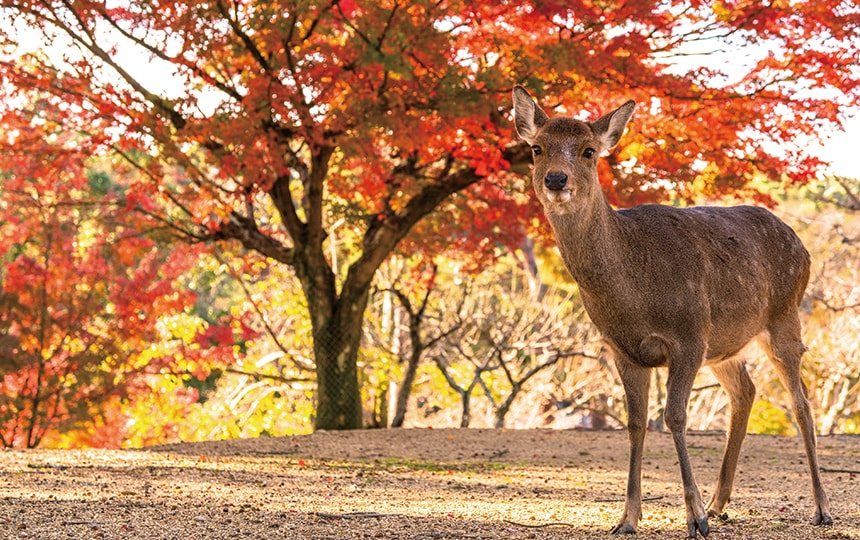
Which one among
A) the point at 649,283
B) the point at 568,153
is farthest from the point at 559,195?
the point at 649,283

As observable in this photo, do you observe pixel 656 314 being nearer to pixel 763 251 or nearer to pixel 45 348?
pixel 763 251

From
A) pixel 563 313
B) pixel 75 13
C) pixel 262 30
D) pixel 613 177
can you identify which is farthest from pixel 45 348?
pixel 563 313

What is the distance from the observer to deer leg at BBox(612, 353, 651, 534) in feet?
16.5

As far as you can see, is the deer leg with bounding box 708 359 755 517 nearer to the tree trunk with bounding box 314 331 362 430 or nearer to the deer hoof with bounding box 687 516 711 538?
the deer hoof with bounding box 687 516 711 538

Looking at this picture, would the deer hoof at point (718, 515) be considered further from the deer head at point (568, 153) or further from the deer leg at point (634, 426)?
the deer head at point (568, 153)

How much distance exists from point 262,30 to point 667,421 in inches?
241

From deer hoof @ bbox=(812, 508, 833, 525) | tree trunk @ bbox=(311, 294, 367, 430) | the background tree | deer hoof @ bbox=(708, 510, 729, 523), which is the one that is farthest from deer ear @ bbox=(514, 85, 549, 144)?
the background tree

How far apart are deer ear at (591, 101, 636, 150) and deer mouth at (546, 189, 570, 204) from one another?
0.45 meters

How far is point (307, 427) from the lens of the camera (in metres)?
15.7

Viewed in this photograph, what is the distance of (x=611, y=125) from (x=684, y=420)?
5.06 ft

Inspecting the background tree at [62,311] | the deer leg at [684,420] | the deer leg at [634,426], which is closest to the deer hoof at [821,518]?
the deer leg at [684,420]

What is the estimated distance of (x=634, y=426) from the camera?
517 centimetres

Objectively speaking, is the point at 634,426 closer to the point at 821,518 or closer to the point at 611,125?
the point at 821,518

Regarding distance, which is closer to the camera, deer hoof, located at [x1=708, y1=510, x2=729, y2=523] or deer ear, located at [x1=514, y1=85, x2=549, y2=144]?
deer ear, located at [x1=514, y1=85, x2=549, y2=144]
